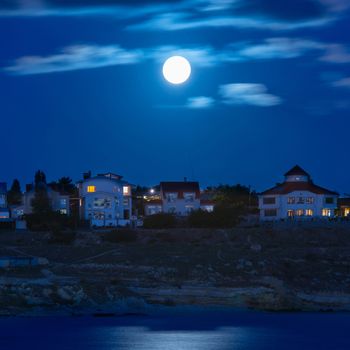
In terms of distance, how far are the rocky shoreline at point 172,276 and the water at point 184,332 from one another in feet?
5.79

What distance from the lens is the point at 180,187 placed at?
130 m

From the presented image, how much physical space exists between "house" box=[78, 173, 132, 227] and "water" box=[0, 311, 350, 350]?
6165cm

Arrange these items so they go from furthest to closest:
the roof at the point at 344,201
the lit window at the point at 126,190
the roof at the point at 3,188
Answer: the roof at the point at 344,201 < the roof at the point at 3,188 < the lit window at the point at 126,190

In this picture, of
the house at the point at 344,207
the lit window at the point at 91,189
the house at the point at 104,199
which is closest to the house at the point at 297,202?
the house at the point at 344,207

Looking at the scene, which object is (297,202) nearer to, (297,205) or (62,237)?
(297,205)

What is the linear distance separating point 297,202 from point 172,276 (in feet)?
201

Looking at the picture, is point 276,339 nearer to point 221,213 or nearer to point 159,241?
point 159,241

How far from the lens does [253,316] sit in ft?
170

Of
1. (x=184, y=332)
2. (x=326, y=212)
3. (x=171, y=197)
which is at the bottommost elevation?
(x=184, y=332)

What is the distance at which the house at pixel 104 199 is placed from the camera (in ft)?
379

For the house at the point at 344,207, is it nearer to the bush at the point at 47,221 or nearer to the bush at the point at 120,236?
the bush at the point at 47,221

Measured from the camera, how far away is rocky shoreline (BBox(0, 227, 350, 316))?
52.4m

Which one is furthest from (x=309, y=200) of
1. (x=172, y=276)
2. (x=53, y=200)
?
(x=172, y=276)

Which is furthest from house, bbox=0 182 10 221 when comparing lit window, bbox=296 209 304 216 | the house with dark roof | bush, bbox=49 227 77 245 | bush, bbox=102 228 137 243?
lit window, bbox=296 209 304 216
